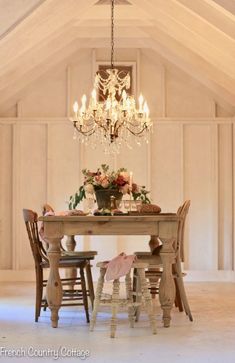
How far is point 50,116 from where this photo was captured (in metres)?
8.66

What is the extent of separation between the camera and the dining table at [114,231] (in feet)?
16.0

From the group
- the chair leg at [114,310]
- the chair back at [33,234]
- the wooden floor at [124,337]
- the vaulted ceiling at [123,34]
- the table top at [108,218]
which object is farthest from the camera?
the vaulted ceiling at [123,34]

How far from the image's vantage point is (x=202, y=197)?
8562mm

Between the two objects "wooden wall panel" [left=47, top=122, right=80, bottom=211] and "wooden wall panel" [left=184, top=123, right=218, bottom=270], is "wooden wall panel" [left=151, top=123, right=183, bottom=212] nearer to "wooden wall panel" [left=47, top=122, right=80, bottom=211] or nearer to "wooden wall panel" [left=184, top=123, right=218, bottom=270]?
"wooden wall panel" [left=184, top=123, right=218, bottom=270]

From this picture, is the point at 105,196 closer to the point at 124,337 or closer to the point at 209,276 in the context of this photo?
the point at 124,337

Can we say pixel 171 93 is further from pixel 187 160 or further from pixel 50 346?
pixel 50 346

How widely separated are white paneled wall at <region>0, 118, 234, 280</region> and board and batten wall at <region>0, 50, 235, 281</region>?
14mm

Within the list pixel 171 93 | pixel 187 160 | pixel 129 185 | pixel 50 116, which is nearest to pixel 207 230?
pixel 187 160

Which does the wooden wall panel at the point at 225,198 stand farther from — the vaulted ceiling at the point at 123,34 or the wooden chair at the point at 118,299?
the wooden chair at the point at 118,299

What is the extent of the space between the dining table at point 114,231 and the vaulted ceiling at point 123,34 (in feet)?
6.10

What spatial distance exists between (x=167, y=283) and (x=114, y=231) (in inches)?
23.7

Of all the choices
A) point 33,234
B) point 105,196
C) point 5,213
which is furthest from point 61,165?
point 33,234

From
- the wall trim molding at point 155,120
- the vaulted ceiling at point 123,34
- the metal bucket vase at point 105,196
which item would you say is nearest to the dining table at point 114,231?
the metal bucket vase at point 105,196

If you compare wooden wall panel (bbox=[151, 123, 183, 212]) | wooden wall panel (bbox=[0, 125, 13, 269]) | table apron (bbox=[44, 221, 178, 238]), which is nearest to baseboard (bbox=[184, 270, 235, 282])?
wooden wall panel (bbox=[151, 123, 183, 212])
